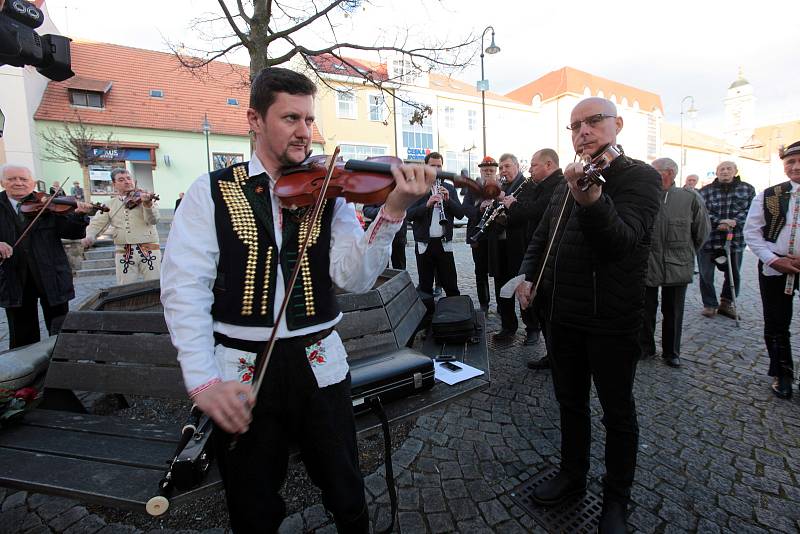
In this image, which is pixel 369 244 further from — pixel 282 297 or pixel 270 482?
pixel 270 482

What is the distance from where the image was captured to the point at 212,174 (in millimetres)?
1560

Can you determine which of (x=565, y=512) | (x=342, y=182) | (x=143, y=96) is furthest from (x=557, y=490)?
(x=143, y=96)

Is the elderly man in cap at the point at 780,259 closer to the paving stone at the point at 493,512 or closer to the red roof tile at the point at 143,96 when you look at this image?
the paving stone at the point at 493,512

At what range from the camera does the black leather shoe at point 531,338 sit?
486cm

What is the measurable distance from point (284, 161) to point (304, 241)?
13.2 inches

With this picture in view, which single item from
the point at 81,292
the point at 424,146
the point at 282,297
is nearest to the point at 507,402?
the point at 282,297

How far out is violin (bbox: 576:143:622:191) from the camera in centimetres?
174

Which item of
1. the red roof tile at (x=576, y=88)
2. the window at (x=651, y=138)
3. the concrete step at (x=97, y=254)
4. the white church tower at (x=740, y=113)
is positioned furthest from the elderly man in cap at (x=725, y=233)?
the white church tower at (x=740, y=113)

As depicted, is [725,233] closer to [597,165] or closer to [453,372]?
[453,372]

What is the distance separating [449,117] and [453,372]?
3242cm

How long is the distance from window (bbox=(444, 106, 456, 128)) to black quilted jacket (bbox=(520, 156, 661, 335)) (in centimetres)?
3200

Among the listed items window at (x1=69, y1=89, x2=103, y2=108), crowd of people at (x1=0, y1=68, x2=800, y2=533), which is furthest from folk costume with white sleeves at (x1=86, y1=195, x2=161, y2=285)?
window at (x1=69, y1=89, x2=103, y2=108)

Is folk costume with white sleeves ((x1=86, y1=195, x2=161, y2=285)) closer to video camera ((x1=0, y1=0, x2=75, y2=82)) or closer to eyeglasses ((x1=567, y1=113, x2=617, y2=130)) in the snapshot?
video camera ((x1=0, y1=0, x2=75, y2=82))

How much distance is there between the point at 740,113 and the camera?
60812 millimetres
